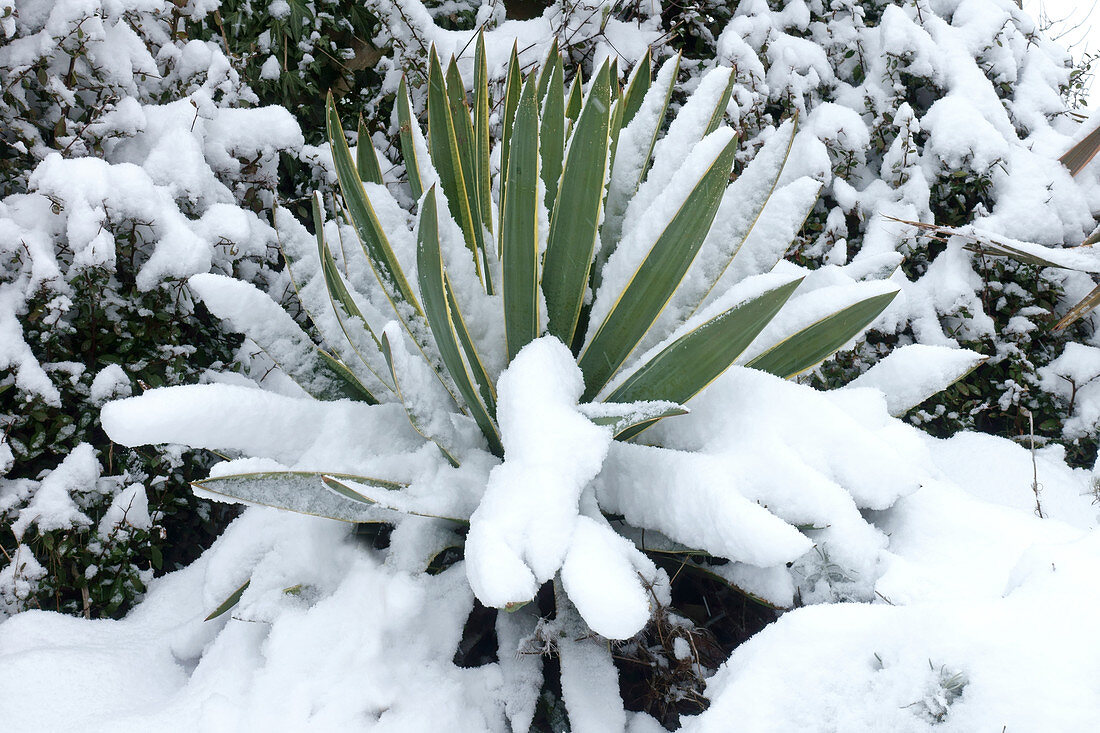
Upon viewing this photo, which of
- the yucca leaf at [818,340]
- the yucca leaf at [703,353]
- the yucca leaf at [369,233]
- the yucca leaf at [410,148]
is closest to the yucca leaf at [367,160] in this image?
the yucca leaf at [410,148]

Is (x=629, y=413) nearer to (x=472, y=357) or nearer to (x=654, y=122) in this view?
(x=472, y=357)

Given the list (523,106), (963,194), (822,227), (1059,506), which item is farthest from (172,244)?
(963,194)

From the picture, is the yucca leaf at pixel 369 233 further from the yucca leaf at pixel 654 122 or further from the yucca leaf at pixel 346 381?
the yucca leaf at pixel 654 122

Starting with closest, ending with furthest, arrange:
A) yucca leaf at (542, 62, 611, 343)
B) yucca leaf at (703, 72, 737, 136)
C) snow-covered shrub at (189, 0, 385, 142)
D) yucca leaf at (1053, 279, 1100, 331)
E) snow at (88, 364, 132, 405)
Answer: yucca leaf at (542, 62, 611, 343), yucca leaf at (703, 72, 737, 136), snow at (88, 364, 132, 405), yucca leaf at (1053, 279, 1100, 331), snow-covered shrub at (189, 0, 385, 142)

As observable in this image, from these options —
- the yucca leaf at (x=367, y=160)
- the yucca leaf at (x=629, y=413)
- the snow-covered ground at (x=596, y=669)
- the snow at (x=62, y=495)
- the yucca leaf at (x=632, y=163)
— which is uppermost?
the yucca leaf at (x=632, y=163)

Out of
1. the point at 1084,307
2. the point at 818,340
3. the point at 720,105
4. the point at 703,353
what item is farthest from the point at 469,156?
the point at 1084,307

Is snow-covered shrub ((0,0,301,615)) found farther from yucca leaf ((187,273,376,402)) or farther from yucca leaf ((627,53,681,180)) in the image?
yucca leaf ((627,53,681,180))

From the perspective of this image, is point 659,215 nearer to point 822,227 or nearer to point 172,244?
point 172,244

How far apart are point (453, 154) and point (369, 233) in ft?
0.74

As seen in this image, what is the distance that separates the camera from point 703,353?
1.03 metres

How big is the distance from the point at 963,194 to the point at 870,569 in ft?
5.25

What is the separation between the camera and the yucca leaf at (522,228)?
103cm

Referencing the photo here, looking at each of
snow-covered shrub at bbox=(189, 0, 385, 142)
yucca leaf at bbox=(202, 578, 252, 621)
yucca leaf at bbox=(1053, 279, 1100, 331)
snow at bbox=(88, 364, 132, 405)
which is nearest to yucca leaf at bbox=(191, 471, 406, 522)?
yucca leaf at bbox=(202, 578, 252, 621)

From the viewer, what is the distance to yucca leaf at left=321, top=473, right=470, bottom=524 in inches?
34.9
